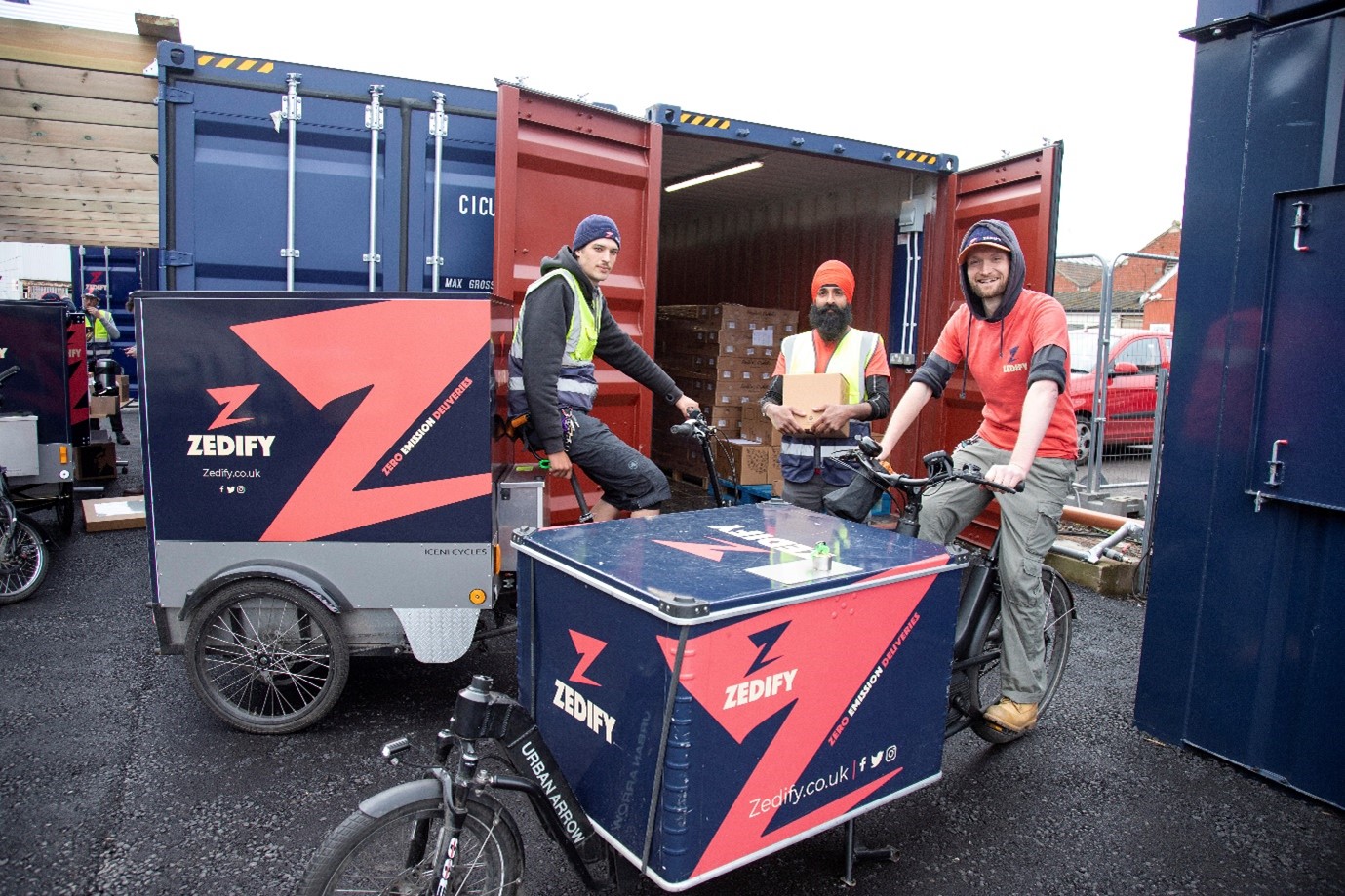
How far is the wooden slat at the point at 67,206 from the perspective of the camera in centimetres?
1003

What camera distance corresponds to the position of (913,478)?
10.3ft

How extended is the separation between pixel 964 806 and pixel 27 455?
19.7 feet

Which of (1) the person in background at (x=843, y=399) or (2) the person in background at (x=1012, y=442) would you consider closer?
(2) the person in background at (x=1012, y=442)

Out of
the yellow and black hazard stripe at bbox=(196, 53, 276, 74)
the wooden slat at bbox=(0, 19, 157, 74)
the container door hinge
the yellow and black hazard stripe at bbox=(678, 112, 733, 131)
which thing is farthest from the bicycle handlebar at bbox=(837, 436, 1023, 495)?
the wooden slat at bbox=(0, 19, 157, 74)

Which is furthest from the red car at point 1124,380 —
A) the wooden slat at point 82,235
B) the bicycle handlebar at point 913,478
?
the wooden slat at point 82,235

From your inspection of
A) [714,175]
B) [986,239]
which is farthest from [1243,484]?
[714,175]

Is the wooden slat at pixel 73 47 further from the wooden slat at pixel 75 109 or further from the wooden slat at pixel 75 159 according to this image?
the wooden slat at pixel 75 159

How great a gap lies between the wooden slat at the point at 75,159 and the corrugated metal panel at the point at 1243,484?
759 centimetres

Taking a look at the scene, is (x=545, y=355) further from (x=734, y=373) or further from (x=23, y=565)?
(x=734, y=373)

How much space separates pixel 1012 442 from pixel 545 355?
1944mm

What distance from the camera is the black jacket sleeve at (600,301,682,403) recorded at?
445 cm

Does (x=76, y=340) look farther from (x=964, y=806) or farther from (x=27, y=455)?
(x=964, y=806)

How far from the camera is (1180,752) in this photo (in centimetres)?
372

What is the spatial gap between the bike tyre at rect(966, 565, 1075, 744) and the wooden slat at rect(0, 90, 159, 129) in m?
6.11
